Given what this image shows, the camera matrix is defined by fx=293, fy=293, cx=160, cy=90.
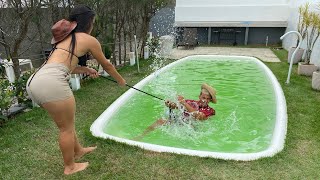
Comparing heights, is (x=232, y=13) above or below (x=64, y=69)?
above

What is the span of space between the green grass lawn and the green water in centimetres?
59

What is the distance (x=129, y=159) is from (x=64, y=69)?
4.90ft

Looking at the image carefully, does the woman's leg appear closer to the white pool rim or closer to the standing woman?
the standing woman

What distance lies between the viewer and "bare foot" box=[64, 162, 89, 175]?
3518 mm

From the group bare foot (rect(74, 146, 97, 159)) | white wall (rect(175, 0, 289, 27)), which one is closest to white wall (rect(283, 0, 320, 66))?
white wall (rect(175, 0, 289, 27))

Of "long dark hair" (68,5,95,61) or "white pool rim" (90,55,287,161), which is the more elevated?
"long dark hair" (68,5,95,61)

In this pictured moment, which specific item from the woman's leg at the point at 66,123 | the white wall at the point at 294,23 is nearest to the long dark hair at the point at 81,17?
the woman's leg at the point at 66,123

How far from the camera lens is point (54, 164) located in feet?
12.5

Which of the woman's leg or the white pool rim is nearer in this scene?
the woman's leg

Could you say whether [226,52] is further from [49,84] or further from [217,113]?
[49,84]

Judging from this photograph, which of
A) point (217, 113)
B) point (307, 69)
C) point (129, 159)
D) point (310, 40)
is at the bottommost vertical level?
point (217, 113)

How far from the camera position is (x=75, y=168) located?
3.58 metres

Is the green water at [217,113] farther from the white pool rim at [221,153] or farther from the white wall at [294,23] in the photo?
the white wall at [294,23]

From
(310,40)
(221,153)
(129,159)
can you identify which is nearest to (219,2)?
(310,40)
